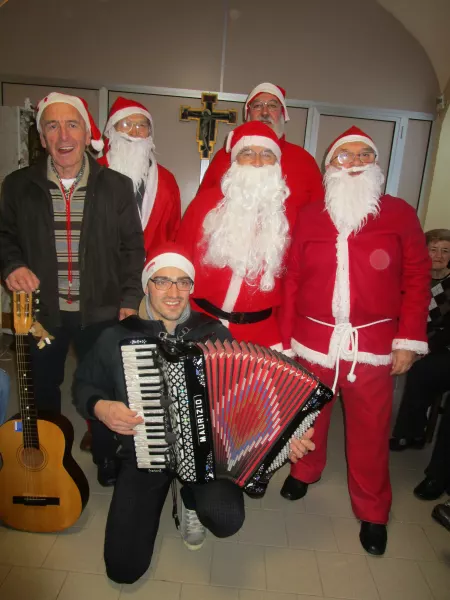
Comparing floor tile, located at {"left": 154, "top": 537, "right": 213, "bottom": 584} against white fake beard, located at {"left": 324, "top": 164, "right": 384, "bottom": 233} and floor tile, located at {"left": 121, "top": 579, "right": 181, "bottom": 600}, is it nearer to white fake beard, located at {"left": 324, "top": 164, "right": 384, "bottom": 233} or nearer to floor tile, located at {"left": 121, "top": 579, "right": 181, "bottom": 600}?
floor tile, located at {"left": 121, "top": 579, "right": 181, "bottom": 600}

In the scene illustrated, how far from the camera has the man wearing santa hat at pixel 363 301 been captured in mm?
2010

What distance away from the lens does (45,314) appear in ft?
7.00

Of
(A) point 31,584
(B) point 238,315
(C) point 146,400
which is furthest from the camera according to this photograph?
(B) point 238,315

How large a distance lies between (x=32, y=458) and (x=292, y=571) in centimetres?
134

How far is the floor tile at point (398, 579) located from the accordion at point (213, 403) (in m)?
0.82

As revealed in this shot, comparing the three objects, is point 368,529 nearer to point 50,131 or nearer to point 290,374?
point 290,374

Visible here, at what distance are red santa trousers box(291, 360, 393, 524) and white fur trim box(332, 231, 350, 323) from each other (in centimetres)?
27

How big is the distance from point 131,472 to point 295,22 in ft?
16.3

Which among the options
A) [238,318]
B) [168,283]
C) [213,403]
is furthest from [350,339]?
[168,283]

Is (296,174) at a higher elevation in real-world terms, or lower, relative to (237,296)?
higher

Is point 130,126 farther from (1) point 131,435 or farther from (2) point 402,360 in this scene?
(2) point 402,360

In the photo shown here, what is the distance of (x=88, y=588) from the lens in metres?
1.79

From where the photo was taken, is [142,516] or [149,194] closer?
[142,516]

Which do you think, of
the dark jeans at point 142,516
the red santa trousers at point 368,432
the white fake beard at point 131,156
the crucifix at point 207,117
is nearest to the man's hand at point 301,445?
the dark jeans at point 142,516
